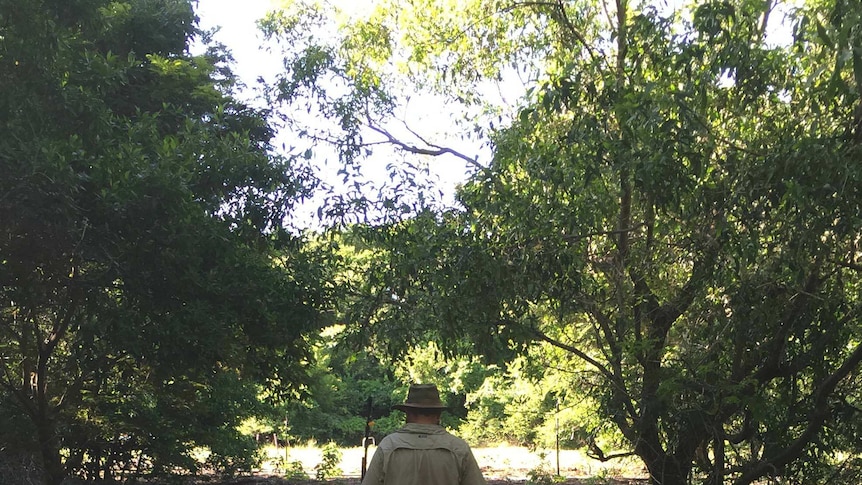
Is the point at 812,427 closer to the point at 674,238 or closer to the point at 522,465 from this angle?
the point at 674,238

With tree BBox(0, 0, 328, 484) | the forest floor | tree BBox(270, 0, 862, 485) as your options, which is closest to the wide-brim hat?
tree BBox(270, 0, 862, 485)

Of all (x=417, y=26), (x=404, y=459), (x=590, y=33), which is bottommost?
(x=404, y=459)

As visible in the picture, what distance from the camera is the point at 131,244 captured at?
629 cm

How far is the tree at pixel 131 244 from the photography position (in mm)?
5992

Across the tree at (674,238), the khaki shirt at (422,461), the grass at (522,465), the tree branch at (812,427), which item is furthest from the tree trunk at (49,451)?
the grass at (522,465)

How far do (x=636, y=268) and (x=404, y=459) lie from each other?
12.3ft

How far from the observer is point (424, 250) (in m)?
6.70

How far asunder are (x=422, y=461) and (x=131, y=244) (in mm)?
3824

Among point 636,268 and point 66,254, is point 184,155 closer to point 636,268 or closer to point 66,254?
point 66,254

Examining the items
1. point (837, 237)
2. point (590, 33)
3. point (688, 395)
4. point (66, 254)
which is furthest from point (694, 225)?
point (66, 254)

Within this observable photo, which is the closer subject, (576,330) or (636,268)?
(636,268)

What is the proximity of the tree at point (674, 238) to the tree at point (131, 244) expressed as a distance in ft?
4.94

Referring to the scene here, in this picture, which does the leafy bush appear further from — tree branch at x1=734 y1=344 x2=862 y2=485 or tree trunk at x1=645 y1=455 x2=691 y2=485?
tree branch at x1=734 y1=344 x2=862 y2=485

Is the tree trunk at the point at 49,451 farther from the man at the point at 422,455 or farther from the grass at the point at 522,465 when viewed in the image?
the grass at the point at 522,465
